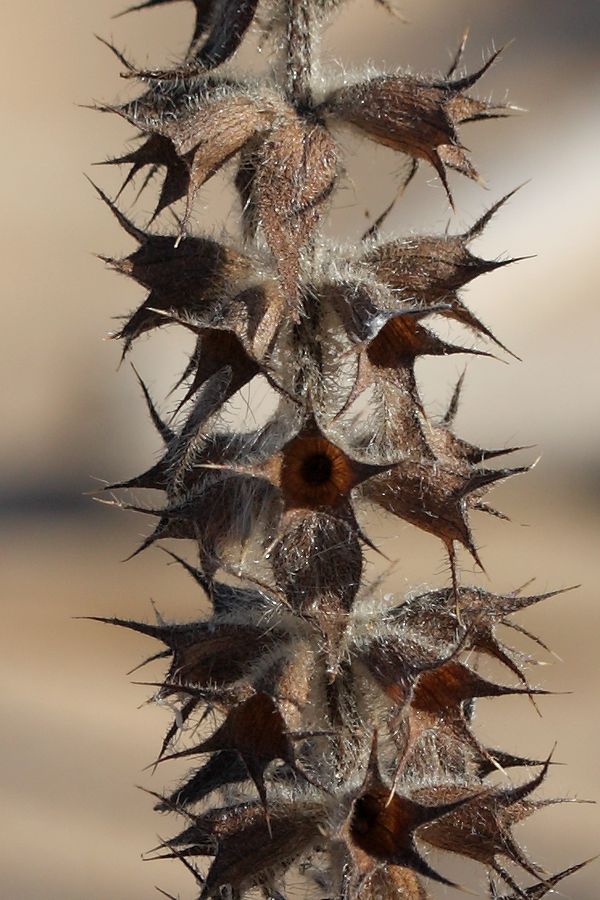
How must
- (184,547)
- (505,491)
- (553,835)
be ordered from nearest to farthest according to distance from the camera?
(553,835) → (184,547) → (505,491)

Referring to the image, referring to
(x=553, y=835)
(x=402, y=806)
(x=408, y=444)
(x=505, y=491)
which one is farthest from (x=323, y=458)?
(x=505, y=491)

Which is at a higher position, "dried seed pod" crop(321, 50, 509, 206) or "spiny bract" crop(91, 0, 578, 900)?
"dried seed pod" crop(321, 50, 509, 206)

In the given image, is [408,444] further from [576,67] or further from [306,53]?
[576,67]

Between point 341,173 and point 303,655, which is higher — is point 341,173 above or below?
above

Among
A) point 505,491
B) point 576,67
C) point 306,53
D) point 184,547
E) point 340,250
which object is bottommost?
point 340,250

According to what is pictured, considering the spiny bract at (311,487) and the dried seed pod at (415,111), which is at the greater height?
the dried seed pod at (415,111)

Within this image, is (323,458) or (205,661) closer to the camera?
(323,458)

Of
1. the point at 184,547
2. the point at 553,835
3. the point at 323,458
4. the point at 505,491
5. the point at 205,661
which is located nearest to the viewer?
the point at 323,458

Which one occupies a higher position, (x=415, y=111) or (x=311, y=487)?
(x=415, y=111)
